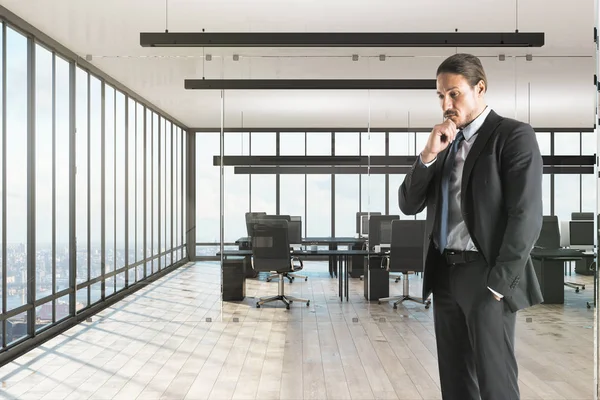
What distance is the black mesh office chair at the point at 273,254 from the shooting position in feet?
20.6

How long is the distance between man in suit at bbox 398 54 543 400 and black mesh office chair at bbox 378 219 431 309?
380 cm

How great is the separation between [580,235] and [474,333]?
171 inches

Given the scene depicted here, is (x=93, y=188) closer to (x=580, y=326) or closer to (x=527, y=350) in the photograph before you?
(x=527, y=350)

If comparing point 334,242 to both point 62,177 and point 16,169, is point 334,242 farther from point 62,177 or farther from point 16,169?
point 16,169

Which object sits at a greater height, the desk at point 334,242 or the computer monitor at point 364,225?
the computer monitor at point 364,225

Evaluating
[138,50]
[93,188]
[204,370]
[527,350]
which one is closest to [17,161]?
[93,188]

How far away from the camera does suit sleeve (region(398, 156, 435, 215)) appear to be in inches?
84.5

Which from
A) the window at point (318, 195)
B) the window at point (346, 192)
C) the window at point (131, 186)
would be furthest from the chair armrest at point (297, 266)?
the window at point (131, 186)

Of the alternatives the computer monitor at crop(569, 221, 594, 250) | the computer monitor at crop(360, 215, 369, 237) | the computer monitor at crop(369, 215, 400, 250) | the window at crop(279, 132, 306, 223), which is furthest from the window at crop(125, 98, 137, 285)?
the computer monitor at crop(569, 221, 594, 250)

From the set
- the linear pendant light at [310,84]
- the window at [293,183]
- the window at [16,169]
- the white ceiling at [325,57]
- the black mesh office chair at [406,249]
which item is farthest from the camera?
the window at [293,183]

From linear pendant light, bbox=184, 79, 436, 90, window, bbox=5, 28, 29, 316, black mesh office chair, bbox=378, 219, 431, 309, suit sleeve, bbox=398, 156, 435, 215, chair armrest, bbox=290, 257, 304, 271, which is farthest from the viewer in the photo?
chair armrest, bbox=290, 257, 304, 271

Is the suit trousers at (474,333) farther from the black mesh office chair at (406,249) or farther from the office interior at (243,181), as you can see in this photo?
the black mesh office chair at (406,249)

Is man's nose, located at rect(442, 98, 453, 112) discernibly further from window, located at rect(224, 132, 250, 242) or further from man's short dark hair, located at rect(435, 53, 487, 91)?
window, located at rect(224, 132, 250, 242)

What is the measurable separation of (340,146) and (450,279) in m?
4.11
